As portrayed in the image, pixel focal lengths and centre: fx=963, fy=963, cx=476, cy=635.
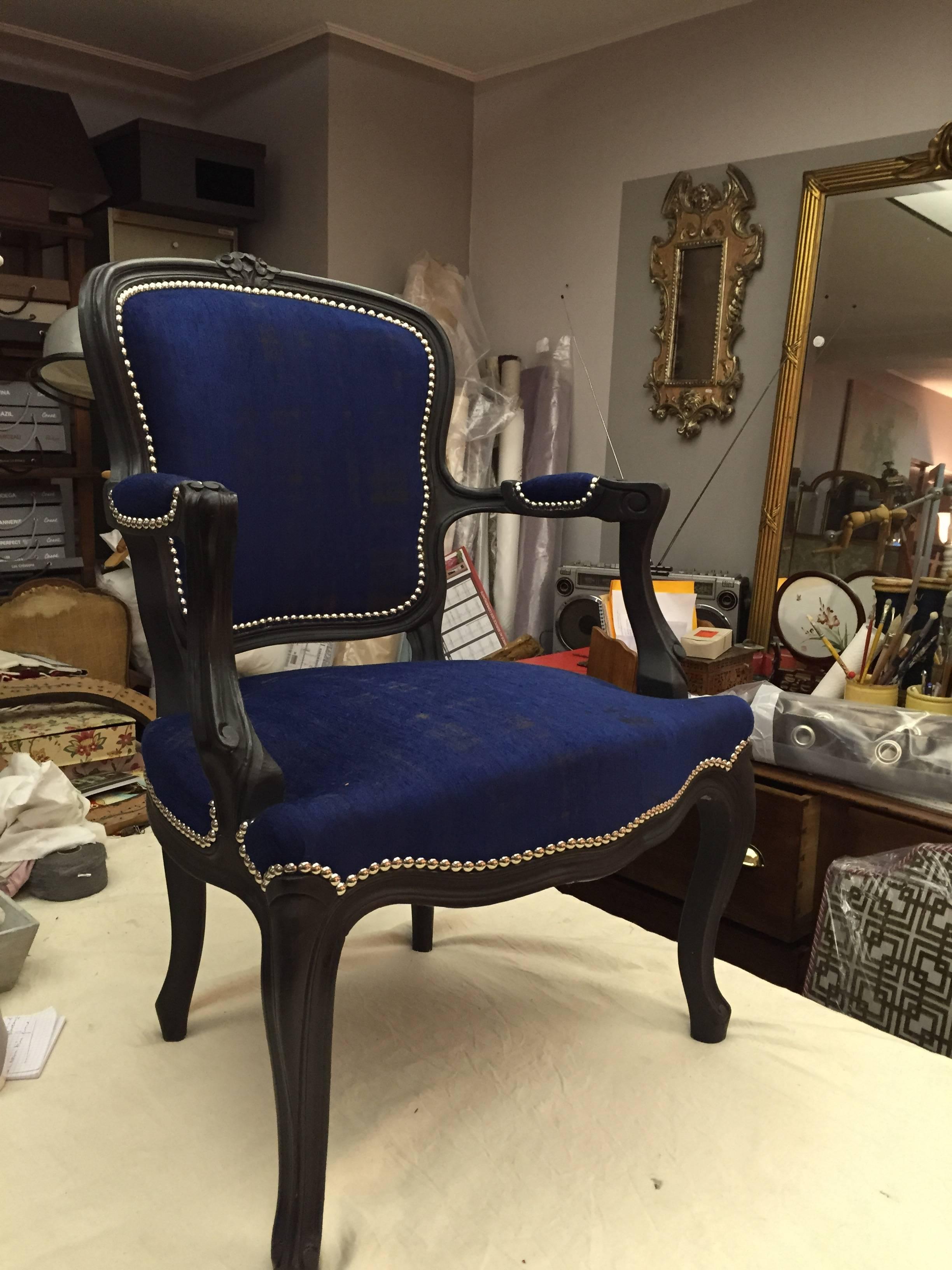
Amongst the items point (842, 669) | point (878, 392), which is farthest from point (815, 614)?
point (878, 392)

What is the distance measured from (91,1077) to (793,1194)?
0.78 meters

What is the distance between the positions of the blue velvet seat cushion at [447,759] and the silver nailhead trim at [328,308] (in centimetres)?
12

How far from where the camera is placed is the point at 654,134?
2594 mm

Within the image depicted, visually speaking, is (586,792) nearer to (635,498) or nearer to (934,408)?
(635,498)

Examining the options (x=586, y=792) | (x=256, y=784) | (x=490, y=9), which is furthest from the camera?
(x=490, y=9)

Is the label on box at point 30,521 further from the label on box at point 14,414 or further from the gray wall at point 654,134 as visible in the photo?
the gray wall at point 654,134

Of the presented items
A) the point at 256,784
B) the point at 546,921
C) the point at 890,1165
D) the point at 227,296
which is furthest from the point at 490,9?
the point at 890,1165

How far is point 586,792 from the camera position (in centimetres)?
90

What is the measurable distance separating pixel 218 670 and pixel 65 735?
1.22 m

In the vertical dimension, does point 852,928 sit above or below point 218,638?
below

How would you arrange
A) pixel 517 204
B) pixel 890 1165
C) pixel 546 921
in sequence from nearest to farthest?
1. pixel 890 1165
2. pixel 546 921
3. pixel 517 204

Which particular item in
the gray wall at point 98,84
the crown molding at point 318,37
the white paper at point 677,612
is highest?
the crown molding at point 318,37

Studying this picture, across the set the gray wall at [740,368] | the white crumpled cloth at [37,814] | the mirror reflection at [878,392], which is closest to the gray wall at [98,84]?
the gray wall at [740,368]

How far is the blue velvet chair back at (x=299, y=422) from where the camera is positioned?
1.05 metres
